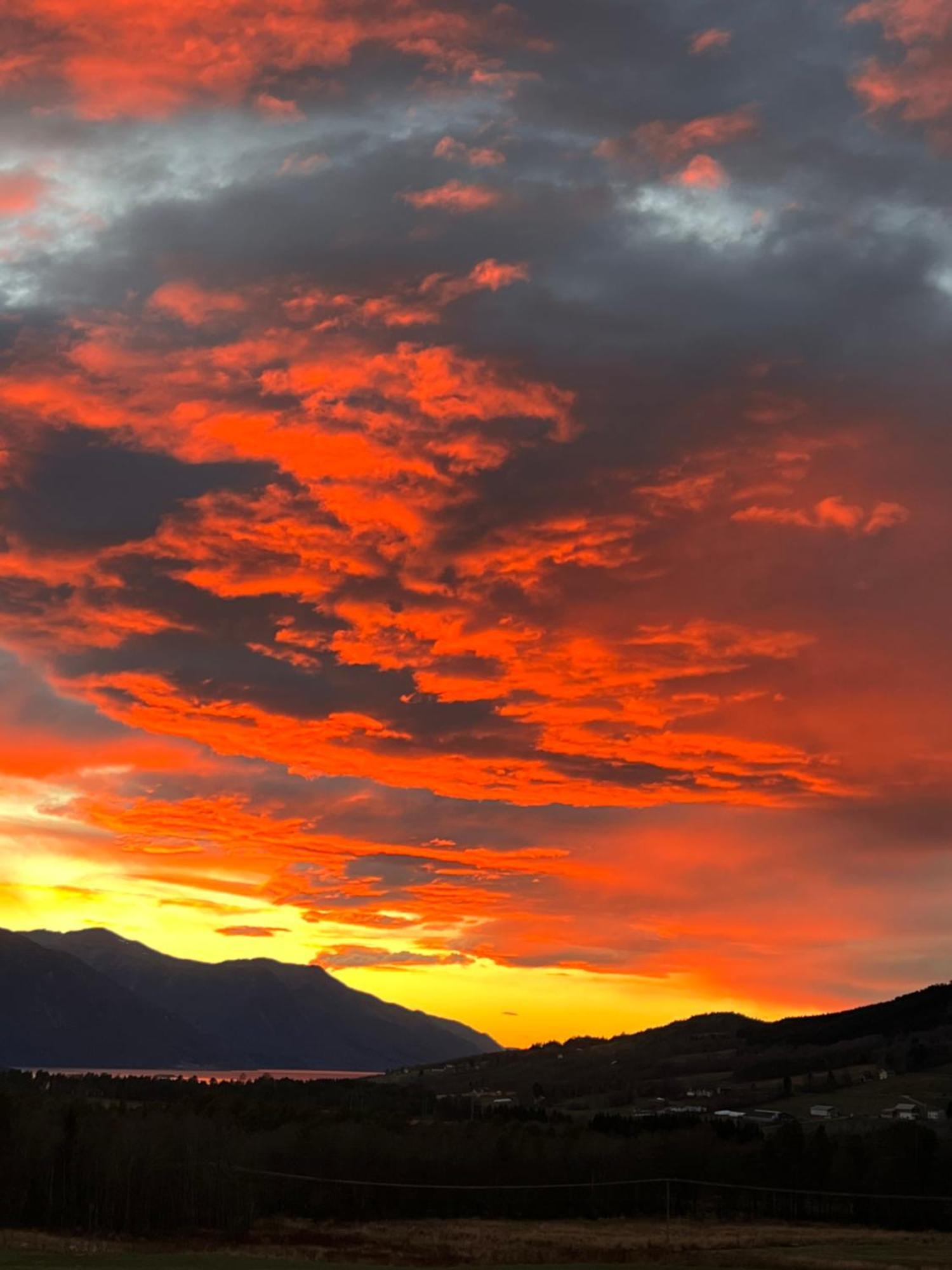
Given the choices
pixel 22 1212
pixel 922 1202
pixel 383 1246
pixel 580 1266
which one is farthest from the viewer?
pixel 922 1202

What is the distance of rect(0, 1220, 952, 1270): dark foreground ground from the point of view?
7225 cm

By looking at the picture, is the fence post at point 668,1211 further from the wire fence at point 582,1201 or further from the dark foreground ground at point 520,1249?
the dark foreground ground at point 520,1249

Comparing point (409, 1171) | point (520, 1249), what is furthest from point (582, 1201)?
point (520, 1249)

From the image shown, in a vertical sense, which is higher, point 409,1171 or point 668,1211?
point 409,1171

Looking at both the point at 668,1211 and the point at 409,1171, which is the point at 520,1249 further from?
the point at 409,1171

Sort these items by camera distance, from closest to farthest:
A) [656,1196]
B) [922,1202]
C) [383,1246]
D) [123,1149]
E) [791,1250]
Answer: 1. [791,1250]
2. [383,1246]
3. [123,1149]
4. [922,1202]
5. [656,1196]

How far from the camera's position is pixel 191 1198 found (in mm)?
148250

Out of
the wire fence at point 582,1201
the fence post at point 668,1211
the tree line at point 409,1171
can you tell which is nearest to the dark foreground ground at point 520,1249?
the fence post at point 668,1211

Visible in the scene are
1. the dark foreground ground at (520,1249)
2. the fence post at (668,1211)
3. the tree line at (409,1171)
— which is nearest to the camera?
the dark foreground ground at (520,1249)

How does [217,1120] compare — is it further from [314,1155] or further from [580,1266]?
[580,1266]

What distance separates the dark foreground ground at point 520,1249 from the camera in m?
72.2

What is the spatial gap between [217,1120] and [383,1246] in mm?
65418

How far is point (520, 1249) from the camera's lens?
118 m

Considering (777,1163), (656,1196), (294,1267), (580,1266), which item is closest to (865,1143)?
(777,1163)
